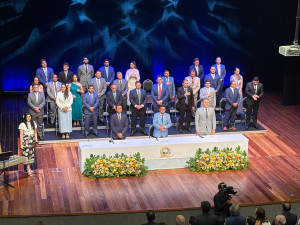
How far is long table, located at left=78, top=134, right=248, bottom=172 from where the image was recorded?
12.2m

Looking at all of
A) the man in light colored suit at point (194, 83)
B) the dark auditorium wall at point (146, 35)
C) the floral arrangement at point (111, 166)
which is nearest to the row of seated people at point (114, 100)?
the man in light colored suit at point (194, 83)

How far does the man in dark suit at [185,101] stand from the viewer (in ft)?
48.1

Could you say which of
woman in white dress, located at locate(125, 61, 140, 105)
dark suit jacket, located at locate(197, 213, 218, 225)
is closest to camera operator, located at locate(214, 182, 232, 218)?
dark suit jacket, located at locate(197, 213, 218, 225)

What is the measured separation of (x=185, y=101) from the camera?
14.7 meters

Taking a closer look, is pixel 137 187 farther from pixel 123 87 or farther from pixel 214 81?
pixel 214 81

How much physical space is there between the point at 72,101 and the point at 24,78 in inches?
154

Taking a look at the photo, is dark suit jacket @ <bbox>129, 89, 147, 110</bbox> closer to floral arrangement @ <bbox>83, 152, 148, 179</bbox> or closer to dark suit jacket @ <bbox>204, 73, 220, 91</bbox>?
dark suit jacket @ <bbox>204, 73, 220, 91</bbox>

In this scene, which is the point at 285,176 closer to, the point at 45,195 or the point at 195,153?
the point at 195,153

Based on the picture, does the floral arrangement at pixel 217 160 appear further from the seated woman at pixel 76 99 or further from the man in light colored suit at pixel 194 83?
the seated woman at pixel 76 99

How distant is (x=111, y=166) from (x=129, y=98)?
2.87 meters

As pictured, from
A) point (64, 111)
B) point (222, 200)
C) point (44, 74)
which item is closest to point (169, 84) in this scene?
point (64, 111)

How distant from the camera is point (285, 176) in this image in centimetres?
1229

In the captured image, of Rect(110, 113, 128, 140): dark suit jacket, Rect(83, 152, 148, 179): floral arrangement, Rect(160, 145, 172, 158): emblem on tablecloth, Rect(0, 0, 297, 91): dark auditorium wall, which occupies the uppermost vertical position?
Rect(0, 0, 297, 91): dark auditorium wall

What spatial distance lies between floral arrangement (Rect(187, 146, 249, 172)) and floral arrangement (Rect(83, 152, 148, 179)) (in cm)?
116
